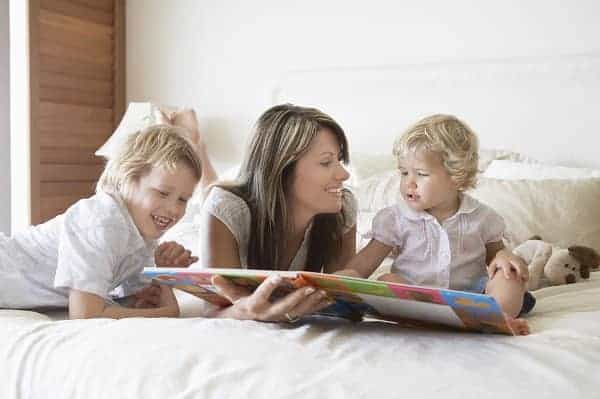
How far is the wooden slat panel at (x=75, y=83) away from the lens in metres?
3.49

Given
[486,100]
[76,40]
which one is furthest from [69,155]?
[486,100]

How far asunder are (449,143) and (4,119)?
8.73 feet

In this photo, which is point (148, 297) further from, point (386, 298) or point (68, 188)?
point (68, 188)

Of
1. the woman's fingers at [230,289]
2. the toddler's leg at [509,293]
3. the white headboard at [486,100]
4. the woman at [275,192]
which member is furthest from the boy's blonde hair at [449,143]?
the white headboard at [486,100]

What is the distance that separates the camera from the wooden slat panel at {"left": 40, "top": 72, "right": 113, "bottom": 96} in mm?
3494

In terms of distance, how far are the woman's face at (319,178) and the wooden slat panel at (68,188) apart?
235 centimetres

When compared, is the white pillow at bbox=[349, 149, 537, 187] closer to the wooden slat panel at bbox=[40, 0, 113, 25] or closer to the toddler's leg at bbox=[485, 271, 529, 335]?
the toddler's leg at bbox=[485, 271, 529, 335]

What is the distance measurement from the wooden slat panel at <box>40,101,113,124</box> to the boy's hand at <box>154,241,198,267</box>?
2096 millimetres

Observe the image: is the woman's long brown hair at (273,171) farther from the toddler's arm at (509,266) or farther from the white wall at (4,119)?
the white wall at (4,119)

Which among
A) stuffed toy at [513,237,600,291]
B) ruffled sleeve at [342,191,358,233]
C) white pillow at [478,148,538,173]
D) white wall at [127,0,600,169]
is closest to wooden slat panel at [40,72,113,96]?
white wall at [127,0,600,169]

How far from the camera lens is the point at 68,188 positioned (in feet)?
12.0

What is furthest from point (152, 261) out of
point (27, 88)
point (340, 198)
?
point (27, 88)

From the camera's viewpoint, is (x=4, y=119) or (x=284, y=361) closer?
(x=284, y=361)

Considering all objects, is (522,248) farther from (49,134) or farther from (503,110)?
(49,134)
